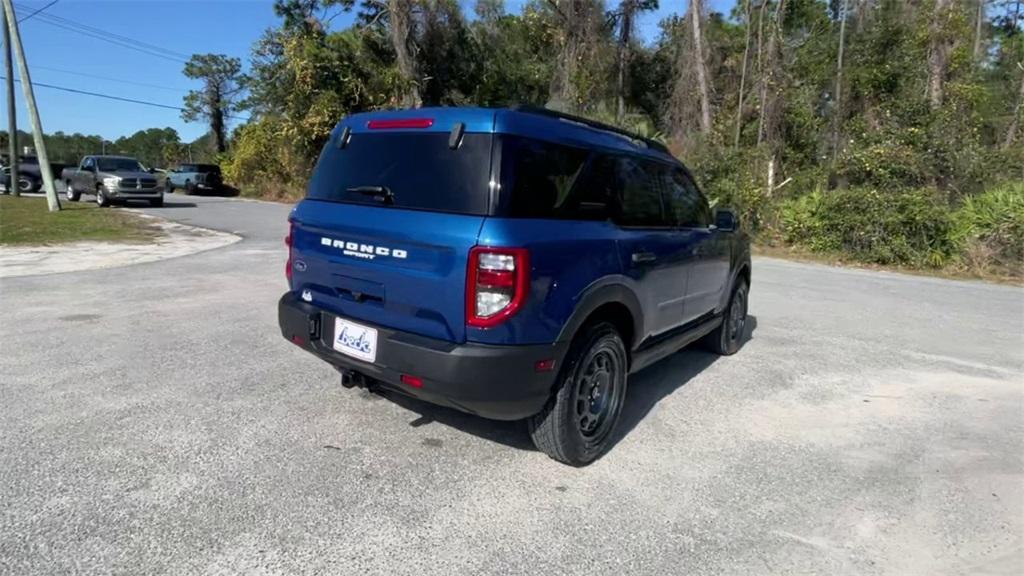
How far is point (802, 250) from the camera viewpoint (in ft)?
47.5

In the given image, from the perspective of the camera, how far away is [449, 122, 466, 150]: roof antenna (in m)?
3.14

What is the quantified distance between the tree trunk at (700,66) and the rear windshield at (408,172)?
19229 mm

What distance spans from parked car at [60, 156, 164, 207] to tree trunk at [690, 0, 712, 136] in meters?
18.9

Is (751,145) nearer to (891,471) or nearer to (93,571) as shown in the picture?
(891,471)

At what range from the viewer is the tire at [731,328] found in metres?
5.74

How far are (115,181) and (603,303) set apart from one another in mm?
22479

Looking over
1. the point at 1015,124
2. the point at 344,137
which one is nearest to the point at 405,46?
the point at 1015,124

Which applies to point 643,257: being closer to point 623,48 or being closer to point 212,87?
point 623,48

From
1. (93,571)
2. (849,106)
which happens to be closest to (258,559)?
(93,571)

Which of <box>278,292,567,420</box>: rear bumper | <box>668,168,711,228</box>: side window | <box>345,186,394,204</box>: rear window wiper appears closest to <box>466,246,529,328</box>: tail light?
<box>278,292,567,420</box>: rear bumper

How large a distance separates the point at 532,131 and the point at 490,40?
25501mm

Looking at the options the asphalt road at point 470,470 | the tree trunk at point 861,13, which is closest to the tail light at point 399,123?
the asphalt road at point 470,470

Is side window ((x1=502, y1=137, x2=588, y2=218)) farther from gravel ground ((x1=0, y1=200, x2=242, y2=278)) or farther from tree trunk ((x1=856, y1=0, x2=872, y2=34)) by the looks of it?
tree trunk ((x1=856, y1=0, x2=872, y2=34))

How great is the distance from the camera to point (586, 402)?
3551mm
